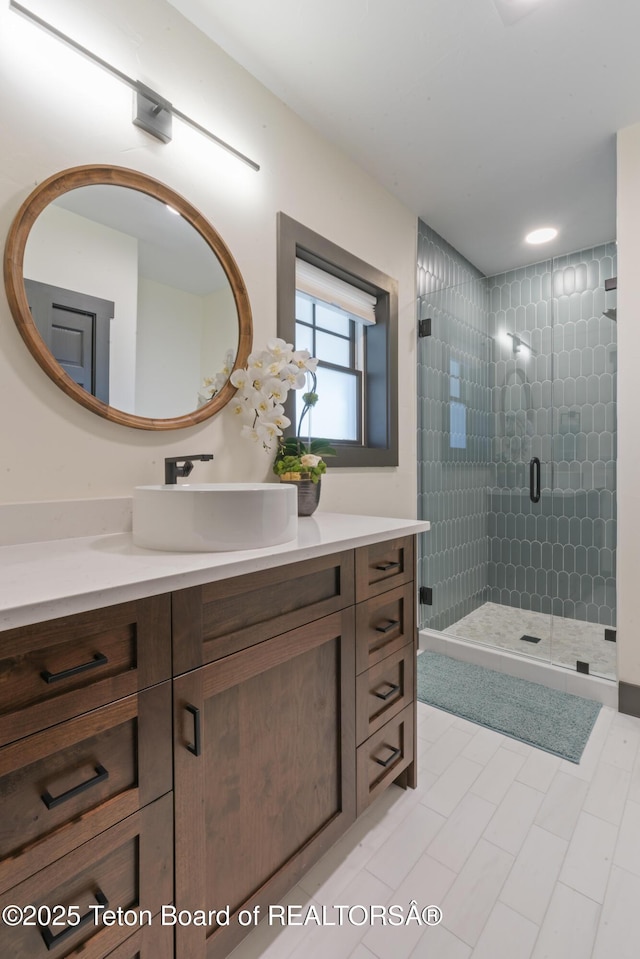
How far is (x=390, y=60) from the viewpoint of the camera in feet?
5.38

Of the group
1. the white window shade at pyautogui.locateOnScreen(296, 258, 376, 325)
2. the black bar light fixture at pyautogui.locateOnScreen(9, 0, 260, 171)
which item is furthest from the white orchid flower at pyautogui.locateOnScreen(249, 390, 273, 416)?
the black bar light fixture at pyautogui.locateOnScreen(9, 0, 260, 171)

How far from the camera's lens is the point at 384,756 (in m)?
1.39

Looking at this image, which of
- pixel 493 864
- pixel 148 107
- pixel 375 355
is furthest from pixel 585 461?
pixel 148 107

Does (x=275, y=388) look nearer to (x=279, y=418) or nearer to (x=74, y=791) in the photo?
(x=279, y=418)

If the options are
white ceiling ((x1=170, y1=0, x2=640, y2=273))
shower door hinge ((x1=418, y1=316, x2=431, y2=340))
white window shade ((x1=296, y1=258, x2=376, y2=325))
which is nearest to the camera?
white ceiling ((x1=170, y1=0, x2=640, y2=273))

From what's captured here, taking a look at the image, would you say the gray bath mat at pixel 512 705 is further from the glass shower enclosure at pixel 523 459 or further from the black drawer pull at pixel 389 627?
the black drawer pull at pixel 389 627

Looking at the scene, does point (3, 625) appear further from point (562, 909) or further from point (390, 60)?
point (390, 60)

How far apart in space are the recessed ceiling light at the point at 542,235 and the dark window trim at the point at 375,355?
1121 millimetres

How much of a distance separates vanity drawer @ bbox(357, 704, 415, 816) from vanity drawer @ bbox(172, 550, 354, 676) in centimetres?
46

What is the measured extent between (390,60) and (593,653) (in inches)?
106

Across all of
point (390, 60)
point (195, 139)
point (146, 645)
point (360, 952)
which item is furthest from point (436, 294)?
point (360, 952)

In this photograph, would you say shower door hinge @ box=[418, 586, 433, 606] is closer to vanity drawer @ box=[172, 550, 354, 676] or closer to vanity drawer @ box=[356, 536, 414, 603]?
vanity drawer @ box=[356, 536, 414, 603]

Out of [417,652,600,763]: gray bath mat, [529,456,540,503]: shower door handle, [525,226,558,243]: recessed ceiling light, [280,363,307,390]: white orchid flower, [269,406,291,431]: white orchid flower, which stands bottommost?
[417,652,600,763]: gray bath mat

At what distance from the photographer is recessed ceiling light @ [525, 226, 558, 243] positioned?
9.18 feet
